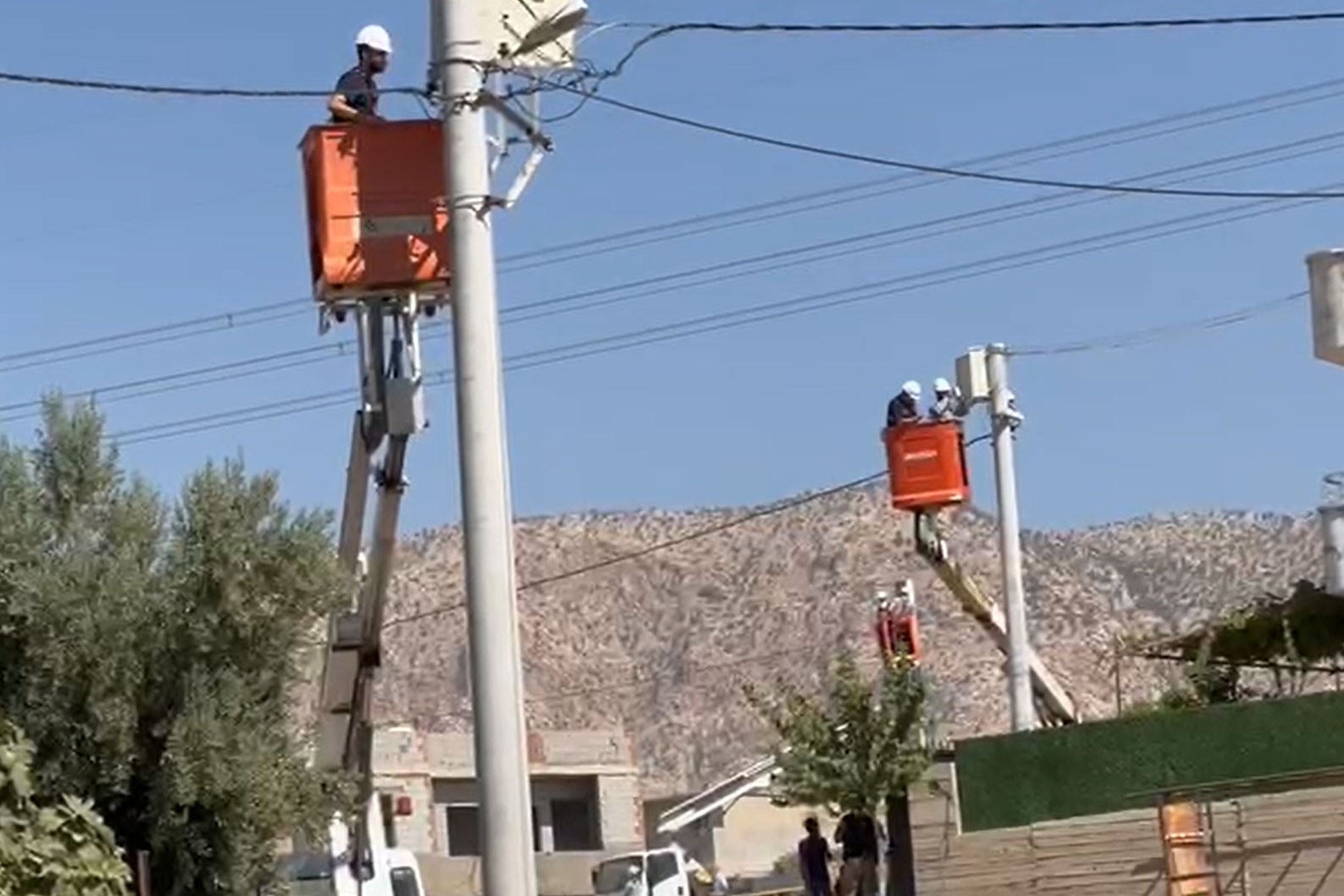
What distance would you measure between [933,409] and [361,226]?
17.5 m

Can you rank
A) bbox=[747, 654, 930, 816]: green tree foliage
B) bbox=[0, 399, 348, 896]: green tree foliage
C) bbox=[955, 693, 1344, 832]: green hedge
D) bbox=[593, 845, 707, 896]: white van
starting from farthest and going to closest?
1. bbox=[593, 845, 707, 896]: white van
2. bbox=[747, 654, 930, 816]: green tree foliage
3. bbox=[955, 693, 1344, 832]: green hedge
4. bbox=[0, 399, 348, 896]: green tree foliage

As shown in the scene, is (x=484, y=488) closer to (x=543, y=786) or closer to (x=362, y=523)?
(x=362, y=523)

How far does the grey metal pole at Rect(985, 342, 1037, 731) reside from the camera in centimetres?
3203

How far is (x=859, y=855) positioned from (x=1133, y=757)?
19.2 feet

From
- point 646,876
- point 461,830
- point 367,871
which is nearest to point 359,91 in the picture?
point 367,871

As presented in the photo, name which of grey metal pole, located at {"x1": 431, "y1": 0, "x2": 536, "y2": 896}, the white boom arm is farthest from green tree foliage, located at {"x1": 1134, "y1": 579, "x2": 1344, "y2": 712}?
grey metal pole, located at {"x1": 431, "y1": 0, "x2": 536, "y2": 896}

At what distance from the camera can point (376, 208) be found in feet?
53.0

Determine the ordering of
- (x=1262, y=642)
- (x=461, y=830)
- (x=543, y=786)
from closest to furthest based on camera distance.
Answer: (x=1262, y=642), (x=461, y=830), (x=543, y=786)

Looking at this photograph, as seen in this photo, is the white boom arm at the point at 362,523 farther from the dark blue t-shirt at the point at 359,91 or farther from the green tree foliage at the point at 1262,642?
the green tree foliage at the point at 1262,642

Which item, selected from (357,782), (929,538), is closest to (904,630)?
(929,538)

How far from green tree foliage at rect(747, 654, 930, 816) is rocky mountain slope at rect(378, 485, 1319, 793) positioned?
225 feet

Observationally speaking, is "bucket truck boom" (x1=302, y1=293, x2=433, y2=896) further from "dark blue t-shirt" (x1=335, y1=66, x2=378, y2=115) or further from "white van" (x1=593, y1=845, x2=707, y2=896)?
"white van" (x1=593, y1=845, x2=707, y2=896)

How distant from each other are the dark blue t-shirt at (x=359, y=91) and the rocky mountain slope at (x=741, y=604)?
82.4m

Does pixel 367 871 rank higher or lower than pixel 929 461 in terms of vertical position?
lower
